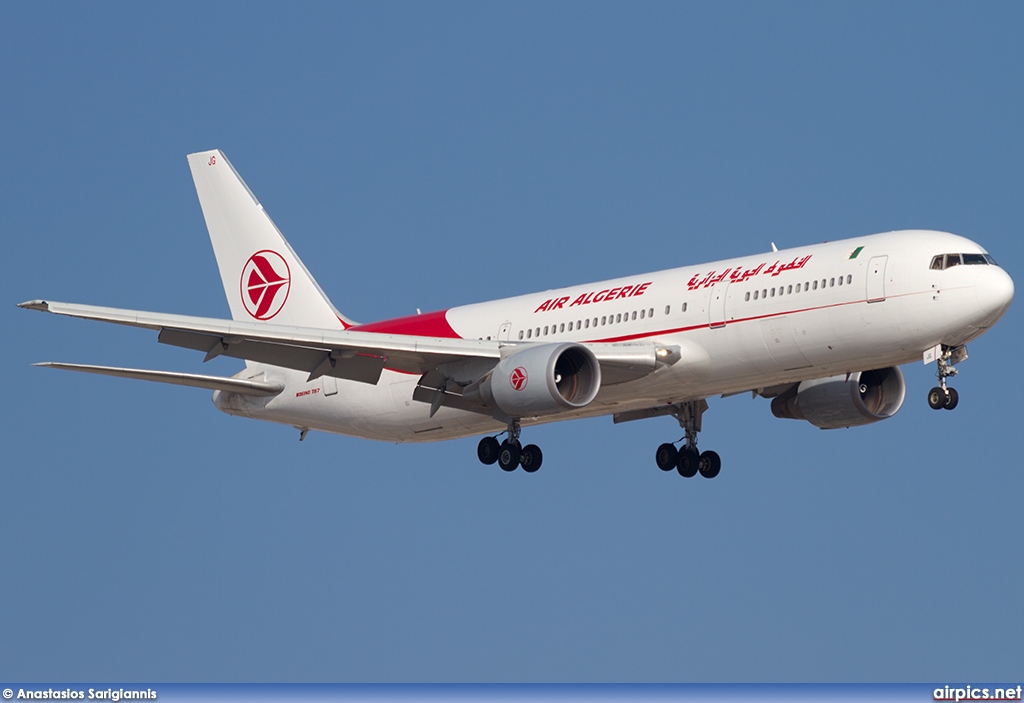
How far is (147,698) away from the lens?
34500mm

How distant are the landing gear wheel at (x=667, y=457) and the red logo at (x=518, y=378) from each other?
8.80m

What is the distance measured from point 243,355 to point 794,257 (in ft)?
45.9

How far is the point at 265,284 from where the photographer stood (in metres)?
53.0

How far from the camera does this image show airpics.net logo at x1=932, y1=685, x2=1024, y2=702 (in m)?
31.2

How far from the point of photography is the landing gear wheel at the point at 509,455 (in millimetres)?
45438

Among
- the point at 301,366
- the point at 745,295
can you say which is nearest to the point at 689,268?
the point at 745,295

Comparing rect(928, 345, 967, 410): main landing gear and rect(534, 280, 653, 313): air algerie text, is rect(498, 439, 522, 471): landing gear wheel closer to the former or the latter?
rect(534, 280, 653, 313): air algerie text

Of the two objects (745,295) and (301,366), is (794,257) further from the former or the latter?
(301,366)

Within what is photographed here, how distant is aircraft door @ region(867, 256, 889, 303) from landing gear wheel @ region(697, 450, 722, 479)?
10.3m

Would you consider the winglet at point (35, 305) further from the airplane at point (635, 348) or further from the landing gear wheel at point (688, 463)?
the landing gear wheel at point (688, 463)

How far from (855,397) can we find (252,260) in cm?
1862

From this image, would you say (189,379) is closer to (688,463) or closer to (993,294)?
(688,463)

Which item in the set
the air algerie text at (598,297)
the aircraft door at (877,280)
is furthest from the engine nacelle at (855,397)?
the aircraft door at (877,280)

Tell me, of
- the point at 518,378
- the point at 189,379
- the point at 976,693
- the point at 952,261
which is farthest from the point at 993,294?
the point at 189,379
